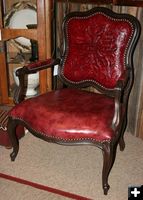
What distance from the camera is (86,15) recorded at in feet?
6.56

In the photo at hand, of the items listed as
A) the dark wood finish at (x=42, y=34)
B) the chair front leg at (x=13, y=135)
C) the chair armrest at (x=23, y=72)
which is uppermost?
the dark wood finish at (x=42, y=34)

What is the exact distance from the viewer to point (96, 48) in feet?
6.58

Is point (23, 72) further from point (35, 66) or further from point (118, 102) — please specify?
point (118, 102)

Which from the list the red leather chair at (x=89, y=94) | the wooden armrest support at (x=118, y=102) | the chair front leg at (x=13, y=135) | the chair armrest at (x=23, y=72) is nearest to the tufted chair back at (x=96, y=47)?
the red leather chair at (x=89, y=94)

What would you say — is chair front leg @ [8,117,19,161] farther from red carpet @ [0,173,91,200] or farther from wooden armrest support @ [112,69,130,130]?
wooden armrest support @ [112,69,130,130]

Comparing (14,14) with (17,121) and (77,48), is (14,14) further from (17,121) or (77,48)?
(17,121)

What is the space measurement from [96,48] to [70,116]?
623mm

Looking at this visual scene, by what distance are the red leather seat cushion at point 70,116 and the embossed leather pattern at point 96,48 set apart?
0.68 ft

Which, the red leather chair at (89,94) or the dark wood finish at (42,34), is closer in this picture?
the red leather chair at (89,94)

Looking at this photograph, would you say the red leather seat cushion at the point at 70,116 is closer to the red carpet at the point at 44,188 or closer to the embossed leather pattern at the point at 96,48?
the embossed leather pattern at the point at 96,48

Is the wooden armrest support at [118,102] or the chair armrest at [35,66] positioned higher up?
the chair armrest at [35,66]

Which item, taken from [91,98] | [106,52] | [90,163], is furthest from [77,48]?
[90,163]

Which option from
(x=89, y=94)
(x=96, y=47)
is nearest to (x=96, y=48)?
(x=96, y=47)

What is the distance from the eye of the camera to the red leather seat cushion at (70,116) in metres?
1.61
